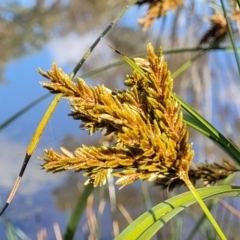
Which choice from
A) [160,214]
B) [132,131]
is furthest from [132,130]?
[160,214]

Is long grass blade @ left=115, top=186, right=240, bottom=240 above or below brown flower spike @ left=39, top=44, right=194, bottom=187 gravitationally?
below

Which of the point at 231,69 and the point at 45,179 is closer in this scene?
the point at 45,179

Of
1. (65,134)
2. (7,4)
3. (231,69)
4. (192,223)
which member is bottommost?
(192,223)

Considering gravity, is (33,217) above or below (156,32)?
below

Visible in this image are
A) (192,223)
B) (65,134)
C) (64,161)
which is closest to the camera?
(64,161)

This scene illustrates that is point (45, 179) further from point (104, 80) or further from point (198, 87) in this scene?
point (198, 87)

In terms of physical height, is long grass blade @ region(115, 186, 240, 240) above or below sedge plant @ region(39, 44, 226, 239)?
below

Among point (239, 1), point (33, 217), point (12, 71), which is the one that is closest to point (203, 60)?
point (12, 71)

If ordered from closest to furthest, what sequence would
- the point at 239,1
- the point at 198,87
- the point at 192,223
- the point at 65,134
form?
the point at 239,1
the point at 192,223
the point at 65,134
the point at 198,87
